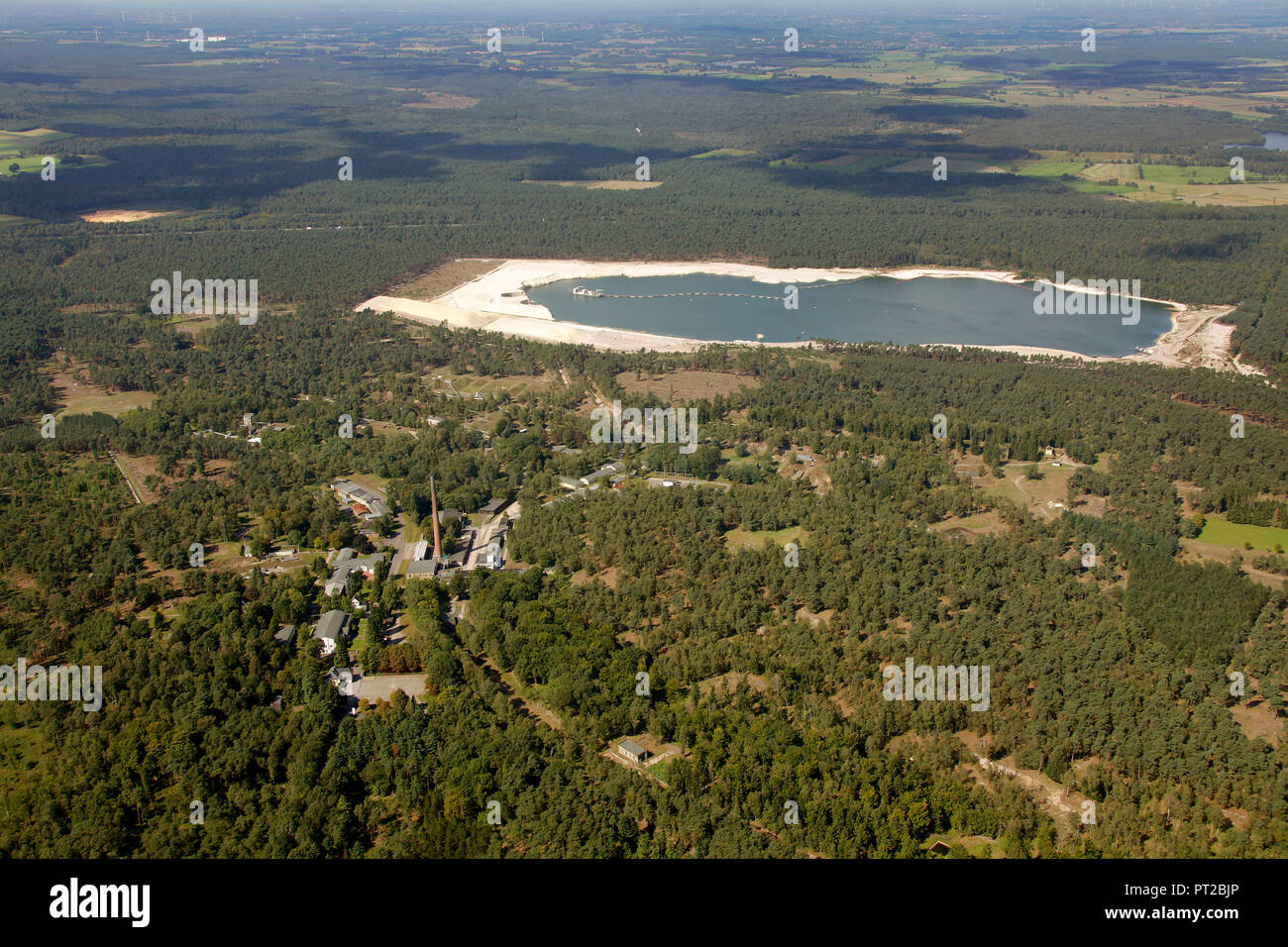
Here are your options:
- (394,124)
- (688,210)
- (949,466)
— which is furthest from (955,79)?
(949,466)

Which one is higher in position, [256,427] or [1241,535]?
[256,427]

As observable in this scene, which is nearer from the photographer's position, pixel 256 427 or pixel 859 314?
pixel 256 427

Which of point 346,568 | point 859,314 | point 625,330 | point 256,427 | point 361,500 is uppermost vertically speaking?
point 859,314

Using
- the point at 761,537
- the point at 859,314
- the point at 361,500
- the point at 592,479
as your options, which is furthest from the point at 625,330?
the point at 761,537

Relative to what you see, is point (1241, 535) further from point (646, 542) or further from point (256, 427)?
point (256, 427)

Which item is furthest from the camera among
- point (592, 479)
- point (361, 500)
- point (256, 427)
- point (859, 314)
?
point (859, 314)

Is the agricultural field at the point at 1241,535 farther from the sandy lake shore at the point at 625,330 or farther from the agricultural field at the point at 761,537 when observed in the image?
the sandy lake shore at the point at 625,330

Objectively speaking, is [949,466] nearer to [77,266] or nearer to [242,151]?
→ [77,266]

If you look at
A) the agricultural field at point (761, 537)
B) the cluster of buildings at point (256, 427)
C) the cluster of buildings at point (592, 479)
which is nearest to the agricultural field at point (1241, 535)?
the agricultural field at point (761, 537)
